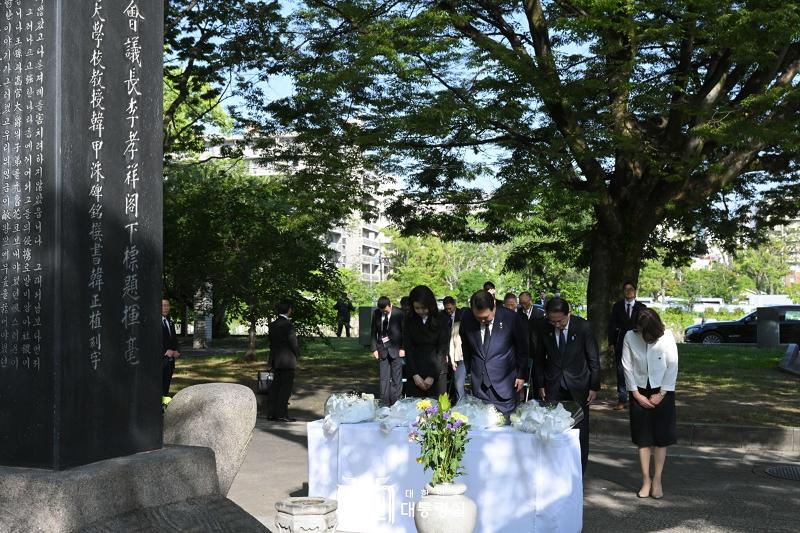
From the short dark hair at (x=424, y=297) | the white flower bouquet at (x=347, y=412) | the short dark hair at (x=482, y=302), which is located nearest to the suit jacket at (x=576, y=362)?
the short dark hair at (x=482, y=302)

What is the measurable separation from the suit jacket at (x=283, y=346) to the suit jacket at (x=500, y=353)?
20.5 ft

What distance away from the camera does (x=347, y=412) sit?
805 centimetres

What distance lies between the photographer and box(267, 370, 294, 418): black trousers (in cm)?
1512

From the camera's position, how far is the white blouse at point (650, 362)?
896 cm

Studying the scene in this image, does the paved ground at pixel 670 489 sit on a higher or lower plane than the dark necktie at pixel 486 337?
lower

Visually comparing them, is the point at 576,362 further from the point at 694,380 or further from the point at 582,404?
the point at 694,380

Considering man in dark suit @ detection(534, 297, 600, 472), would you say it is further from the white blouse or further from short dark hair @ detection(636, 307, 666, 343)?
short dark hair @ detection(636, 307, 666, 343)

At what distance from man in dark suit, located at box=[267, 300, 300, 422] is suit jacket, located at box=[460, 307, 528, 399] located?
6289 mm

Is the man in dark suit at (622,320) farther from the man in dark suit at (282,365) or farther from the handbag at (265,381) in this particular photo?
the handbag at (265,381)

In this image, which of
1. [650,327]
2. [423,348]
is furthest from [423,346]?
[650,327]

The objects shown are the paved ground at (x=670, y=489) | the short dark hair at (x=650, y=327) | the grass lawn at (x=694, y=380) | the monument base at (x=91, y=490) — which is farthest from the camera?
the grass lawn at (x=694, y=380)

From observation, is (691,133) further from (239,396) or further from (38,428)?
(38,428)

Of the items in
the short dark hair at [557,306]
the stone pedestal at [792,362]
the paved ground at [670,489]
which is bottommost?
the paved ground at [670,489]

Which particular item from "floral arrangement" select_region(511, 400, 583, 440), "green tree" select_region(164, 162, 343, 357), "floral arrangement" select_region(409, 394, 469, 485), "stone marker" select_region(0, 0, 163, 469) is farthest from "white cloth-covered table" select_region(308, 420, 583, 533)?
"green tree" select_region(164, 162, 343, 357)
